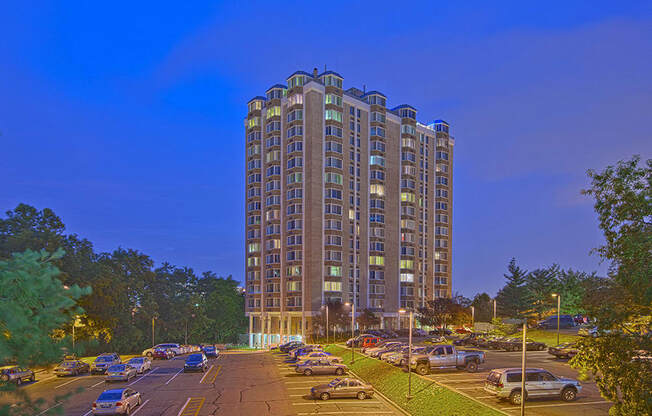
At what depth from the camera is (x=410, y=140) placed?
117875 millimetres

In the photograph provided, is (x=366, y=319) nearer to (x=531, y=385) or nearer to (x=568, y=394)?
(x=568, y=394)

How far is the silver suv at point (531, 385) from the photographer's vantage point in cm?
2870

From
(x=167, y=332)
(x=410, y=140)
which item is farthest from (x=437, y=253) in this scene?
(x=167, y=332)

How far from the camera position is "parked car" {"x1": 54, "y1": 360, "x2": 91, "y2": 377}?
1754 inches

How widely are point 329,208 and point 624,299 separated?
87407 millimetres

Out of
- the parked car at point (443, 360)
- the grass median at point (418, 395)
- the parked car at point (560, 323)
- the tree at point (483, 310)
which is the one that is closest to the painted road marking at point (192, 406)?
the grass median at point (418, 395)

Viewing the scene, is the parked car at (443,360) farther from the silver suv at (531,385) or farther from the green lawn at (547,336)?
the green lawn at (547,336)

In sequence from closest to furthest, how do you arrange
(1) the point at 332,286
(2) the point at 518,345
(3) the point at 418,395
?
(3) the point at 418,395, (2) the point at 518,345, (1) the point at 332,286

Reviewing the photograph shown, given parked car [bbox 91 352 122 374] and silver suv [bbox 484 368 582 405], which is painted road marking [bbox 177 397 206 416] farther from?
parked car [bbox 91 352 122 374]

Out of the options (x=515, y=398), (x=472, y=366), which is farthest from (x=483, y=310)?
(x=515, y=398)

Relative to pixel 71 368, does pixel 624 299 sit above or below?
above

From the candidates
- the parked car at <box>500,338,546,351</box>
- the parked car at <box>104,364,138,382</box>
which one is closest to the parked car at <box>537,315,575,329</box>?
the parked car at <box>500,338,546,351</box>

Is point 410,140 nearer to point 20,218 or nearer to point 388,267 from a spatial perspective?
point 388,267

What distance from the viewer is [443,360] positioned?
131 feet
